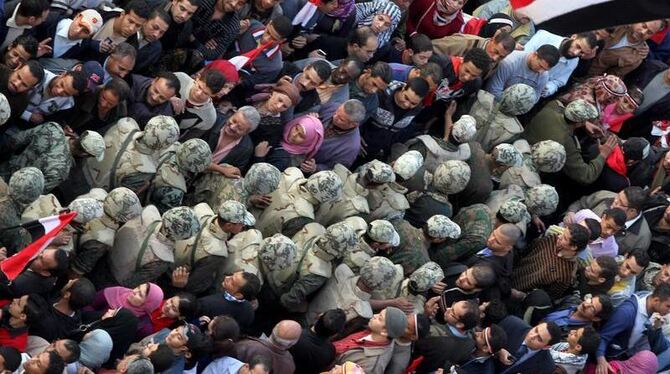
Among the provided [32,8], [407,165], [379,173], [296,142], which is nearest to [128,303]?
[32,8]

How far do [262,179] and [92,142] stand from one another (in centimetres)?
153

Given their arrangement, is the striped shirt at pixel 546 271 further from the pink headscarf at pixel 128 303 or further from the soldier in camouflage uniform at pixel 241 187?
the pink headscarf at pixel 128 303

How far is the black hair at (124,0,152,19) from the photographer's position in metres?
15.0

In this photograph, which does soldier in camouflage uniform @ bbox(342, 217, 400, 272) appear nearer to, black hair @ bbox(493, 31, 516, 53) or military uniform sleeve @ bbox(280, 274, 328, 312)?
military uniform sleeve @ bbox(280, 274, 328, 312)

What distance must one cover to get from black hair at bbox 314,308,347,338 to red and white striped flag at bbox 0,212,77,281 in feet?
7.25

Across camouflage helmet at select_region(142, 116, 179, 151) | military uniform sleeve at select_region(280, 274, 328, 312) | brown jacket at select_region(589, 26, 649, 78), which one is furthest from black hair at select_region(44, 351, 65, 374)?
brown jacket at select_region(589, 26, 649, 78)

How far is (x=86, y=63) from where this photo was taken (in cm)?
1466

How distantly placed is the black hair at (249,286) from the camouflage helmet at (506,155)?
383cm

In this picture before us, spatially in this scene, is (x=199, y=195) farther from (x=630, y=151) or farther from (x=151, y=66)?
(x=630, y=151)

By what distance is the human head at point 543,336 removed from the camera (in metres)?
15.1

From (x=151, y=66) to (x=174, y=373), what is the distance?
361 centimetres

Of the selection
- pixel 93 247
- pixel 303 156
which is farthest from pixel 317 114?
pixel 93 247

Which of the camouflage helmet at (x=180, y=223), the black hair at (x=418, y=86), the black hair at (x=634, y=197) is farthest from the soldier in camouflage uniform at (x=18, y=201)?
the black hair at (x=634, y=197)

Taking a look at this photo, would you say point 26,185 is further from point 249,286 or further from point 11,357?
point 249,286
